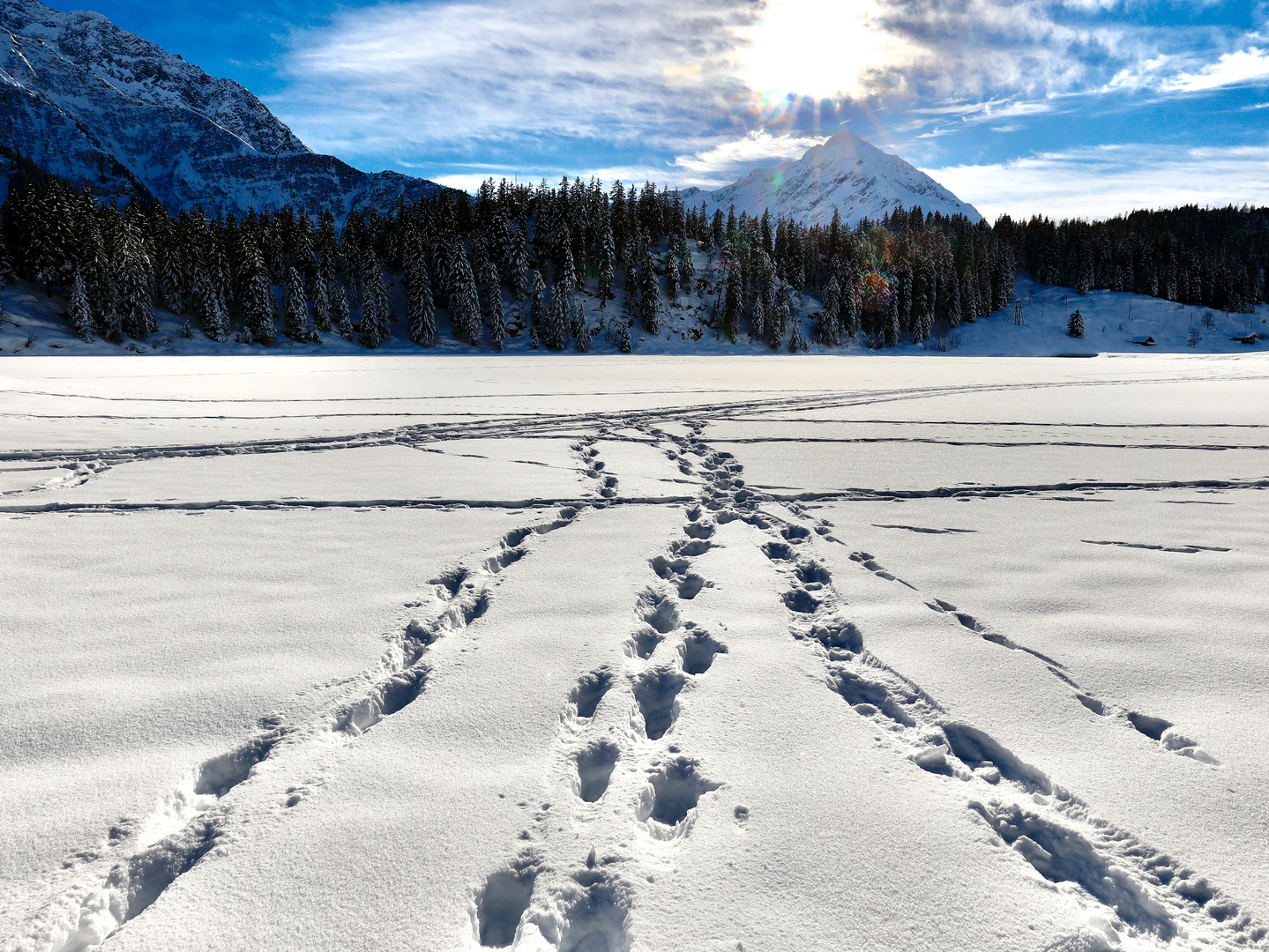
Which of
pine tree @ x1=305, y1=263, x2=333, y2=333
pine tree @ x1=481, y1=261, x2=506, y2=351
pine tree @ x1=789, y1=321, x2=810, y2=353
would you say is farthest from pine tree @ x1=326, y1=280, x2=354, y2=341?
pine tree @ x1=789, y1=321, x2=810, y2=353

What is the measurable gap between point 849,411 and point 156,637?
12.6m

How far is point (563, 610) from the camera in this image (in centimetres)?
398

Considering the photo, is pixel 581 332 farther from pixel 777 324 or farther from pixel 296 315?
pixel 296 315

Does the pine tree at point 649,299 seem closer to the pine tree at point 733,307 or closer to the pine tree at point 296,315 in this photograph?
the pine tree at point 733,307

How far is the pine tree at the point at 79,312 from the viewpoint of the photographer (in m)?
48.5

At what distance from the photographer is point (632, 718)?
2.88 meters

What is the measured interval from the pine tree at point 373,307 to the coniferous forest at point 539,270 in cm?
17

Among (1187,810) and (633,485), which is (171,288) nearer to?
(633,485)

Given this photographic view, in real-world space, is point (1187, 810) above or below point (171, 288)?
below

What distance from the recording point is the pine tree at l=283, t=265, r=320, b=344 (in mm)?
58219

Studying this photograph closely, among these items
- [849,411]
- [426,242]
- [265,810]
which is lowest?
[265,810]

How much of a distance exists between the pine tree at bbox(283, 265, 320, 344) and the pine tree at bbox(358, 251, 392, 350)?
4.60m

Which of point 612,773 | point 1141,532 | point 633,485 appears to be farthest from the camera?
point 633,485

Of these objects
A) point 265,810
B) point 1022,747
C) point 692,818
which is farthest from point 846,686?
point 265,810
